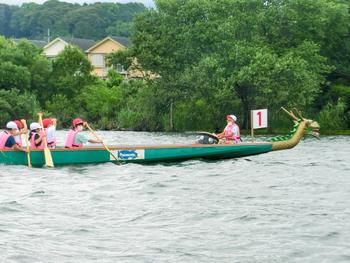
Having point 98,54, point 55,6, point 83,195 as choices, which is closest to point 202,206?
point 83,195

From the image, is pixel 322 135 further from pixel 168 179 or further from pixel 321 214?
pixel 321 214

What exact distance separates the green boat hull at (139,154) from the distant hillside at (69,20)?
4086 inches

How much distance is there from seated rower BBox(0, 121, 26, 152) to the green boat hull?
208 mm

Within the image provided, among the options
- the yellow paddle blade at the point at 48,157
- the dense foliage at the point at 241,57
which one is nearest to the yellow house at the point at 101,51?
the dense foliage at the point at 241,57

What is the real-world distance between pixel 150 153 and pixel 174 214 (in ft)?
27.5

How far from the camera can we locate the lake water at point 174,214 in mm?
10031

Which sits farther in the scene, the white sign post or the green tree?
the green tree

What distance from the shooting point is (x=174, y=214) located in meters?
12.8

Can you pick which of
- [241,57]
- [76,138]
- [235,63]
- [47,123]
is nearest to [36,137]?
[47,123]

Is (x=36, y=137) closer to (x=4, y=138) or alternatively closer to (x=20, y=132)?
(x=20, y=132)

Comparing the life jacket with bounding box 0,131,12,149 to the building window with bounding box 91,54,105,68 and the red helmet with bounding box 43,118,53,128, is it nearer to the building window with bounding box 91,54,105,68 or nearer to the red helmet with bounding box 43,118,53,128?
the red helmet with bounding box 43,118,53,128

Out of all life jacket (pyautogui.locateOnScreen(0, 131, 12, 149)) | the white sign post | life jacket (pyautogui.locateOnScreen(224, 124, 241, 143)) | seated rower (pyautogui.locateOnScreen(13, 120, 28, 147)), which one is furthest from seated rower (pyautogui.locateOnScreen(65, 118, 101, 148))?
the white sign post

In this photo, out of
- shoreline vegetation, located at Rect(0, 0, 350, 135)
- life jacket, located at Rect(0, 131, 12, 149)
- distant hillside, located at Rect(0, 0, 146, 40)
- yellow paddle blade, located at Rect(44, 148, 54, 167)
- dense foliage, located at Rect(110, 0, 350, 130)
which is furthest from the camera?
distant hillside, located at Rect(0, 0, 146, 40)

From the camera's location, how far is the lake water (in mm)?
10031
